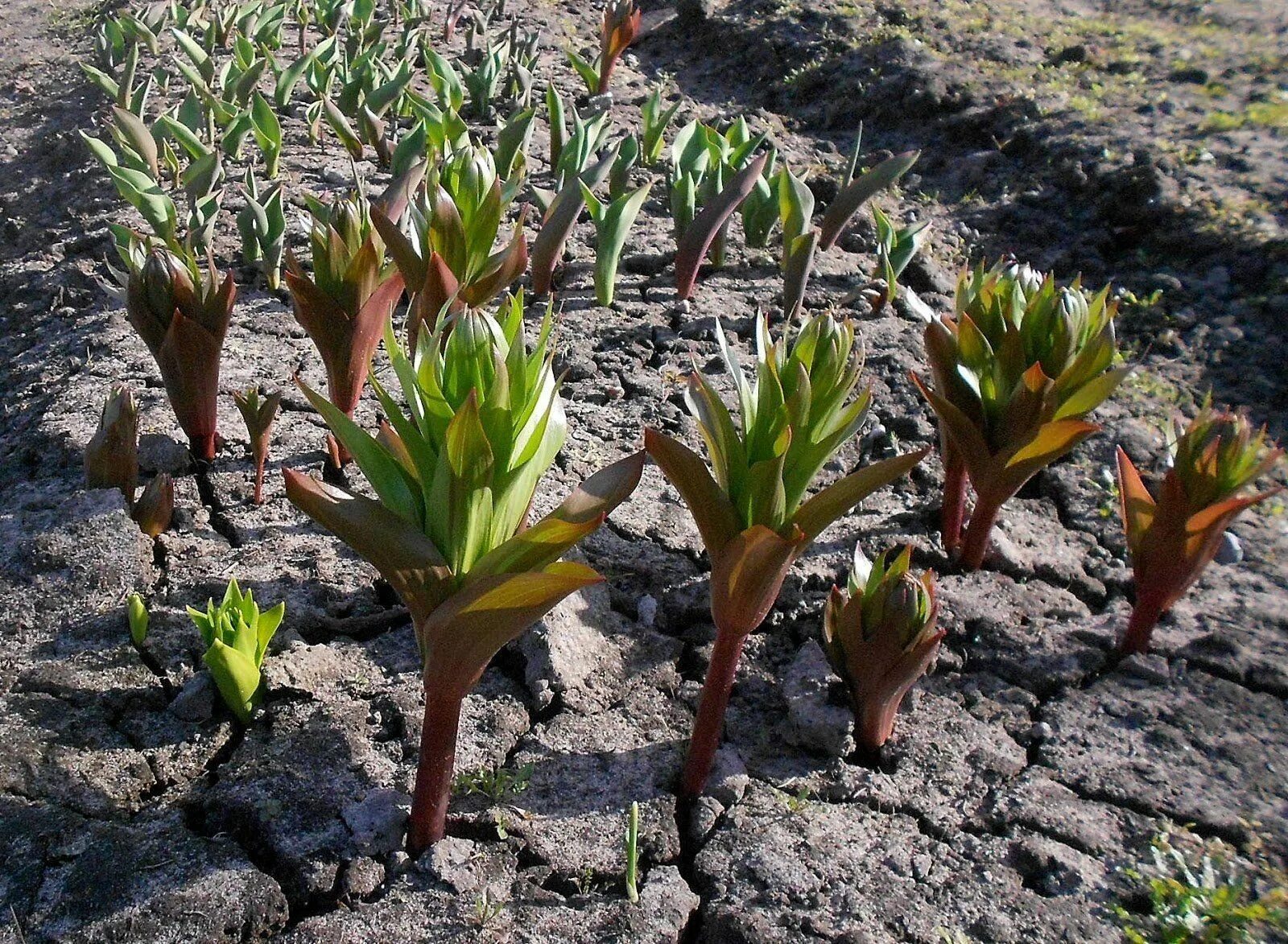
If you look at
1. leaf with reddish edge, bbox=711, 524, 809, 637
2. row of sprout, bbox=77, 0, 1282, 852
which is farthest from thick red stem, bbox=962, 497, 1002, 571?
leaf with reddish edge, bbox=711, 524, 809, 637

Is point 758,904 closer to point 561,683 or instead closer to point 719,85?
point 561,683

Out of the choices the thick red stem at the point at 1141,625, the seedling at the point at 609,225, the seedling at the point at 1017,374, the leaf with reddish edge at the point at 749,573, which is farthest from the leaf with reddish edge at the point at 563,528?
the seedling at the point at 609,225

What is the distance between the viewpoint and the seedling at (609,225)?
10.9 ft

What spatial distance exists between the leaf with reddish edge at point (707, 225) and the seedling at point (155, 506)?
1.79 metres

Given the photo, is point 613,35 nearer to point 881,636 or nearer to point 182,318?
point 182,318

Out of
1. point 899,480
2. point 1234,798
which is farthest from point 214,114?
point 1234,798

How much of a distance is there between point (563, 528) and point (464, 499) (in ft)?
0.48

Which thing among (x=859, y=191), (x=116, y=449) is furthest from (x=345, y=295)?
(x=859, y=191)

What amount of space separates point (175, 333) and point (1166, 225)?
11.9 feet

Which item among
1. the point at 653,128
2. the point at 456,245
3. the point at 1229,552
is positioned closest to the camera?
the point at 456,245

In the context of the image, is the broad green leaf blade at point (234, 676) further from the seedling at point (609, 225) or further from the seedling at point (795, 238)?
the seedling at point (795, 238)

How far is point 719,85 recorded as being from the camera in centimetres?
600

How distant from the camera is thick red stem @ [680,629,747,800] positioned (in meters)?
1.82

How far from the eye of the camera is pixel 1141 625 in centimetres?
231
